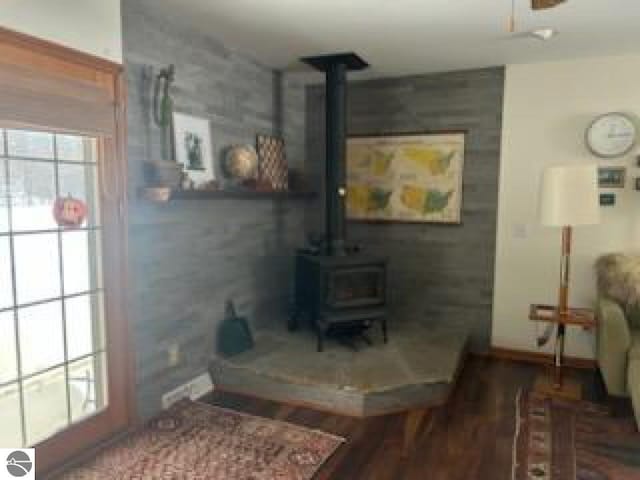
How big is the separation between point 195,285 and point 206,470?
1.26 metres

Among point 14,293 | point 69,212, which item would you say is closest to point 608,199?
point 69,212

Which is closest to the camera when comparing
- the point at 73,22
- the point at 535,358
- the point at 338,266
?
the point at 73,22

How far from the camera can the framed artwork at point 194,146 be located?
310cm

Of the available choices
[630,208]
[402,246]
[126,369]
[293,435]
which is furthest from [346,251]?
[630,208]

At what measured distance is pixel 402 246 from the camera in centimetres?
437

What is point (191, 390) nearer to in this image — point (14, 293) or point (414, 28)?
point (14, 293)

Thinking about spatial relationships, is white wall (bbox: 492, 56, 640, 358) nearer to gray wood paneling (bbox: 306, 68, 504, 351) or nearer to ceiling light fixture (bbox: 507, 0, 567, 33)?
gray wood paneling (bbox: 306, 68, 504, 351)

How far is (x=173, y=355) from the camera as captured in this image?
313cm

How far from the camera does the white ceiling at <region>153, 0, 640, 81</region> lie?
269 cm

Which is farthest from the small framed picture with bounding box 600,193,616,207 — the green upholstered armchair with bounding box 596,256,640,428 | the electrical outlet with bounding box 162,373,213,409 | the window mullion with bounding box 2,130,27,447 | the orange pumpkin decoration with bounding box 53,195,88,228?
the window mullion with bounding box 2,130,27,447

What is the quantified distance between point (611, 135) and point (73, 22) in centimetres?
358

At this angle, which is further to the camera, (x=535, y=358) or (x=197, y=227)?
(x=535, y=358)

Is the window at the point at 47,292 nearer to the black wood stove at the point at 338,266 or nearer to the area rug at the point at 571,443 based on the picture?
the black wood stove at the point at 338,266

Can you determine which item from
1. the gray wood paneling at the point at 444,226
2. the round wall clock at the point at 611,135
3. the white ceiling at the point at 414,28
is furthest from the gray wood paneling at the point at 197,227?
the round wall clock at the point at 611,135
